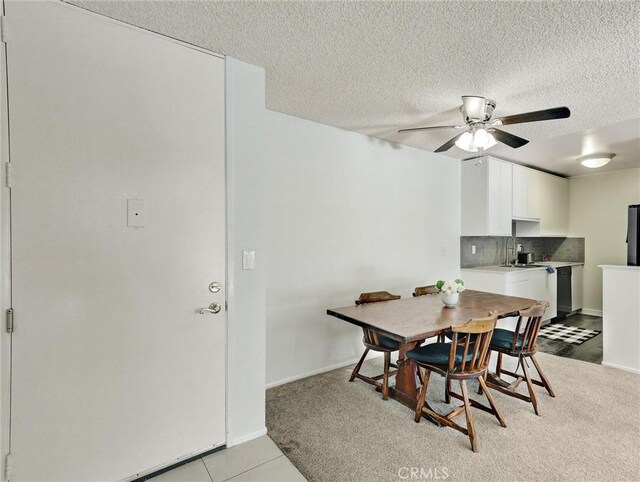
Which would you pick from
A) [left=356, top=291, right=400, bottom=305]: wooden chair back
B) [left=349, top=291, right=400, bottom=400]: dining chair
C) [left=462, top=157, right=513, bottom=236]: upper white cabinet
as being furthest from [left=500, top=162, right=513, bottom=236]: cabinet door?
[left=349, top=291, right=400, bottom=400]: dining chair

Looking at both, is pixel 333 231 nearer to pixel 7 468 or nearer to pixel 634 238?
pixel 7 468

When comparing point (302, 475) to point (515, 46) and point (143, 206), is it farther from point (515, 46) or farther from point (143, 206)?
point (515, 46)

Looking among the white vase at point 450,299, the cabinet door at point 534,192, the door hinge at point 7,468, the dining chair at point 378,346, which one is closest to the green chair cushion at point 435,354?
the dining chair at point 378,346

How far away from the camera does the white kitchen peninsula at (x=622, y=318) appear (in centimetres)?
323

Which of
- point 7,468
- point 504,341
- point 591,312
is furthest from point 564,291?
point 7,468

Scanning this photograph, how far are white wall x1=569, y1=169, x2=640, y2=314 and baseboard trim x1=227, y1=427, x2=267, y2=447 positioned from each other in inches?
244

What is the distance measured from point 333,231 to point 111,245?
2.03m

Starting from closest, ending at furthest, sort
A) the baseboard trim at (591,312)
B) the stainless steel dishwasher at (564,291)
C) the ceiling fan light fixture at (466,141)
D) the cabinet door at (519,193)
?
the ceiling fan light fixture at (466,141) < the cabinet door at (519,193) < the stainless steel dishwasher at (564,291) < the baseboard trim at (591,312)

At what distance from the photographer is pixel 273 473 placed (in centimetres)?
182

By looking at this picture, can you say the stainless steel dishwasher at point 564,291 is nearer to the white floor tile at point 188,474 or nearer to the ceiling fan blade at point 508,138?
the ceiling fan blade at point 508,138

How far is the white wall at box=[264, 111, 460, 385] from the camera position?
2945 millimetres

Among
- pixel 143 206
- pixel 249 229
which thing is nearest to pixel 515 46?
pixel 249 229

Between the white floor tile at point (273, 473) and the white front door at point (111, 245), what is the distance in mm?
322

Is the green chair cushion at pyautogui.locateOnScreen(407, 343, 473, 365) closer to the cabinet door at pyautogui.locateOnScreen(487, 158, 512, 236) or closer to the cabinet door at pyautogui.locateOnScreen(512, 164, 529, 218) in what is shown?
the cabinet door at pyautogui.locateOnScreen(487, 158, 512, 236)
